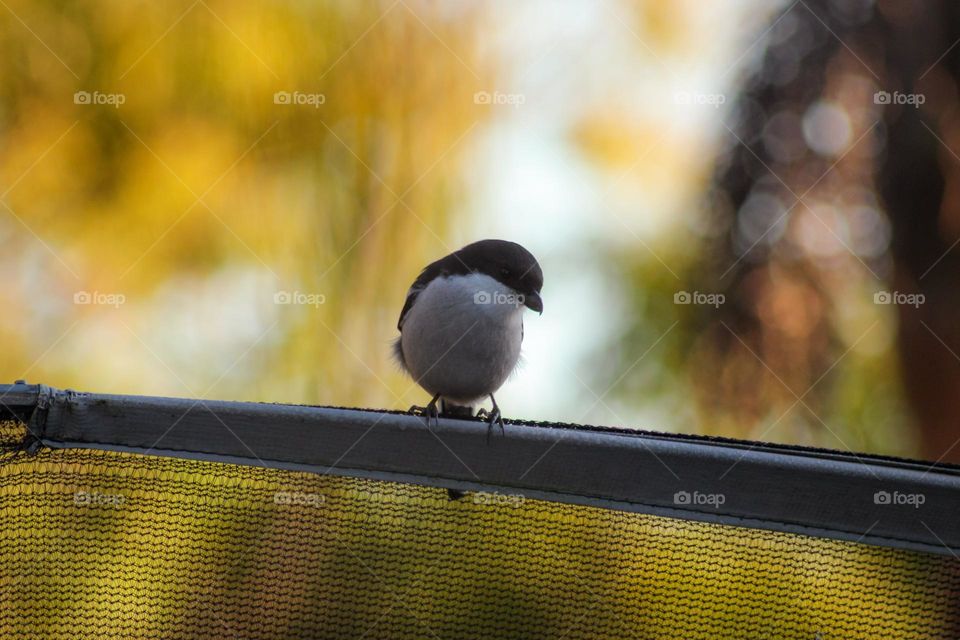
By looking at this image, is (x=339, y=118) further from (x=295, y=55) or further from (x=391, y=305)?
(x=391, y=305)

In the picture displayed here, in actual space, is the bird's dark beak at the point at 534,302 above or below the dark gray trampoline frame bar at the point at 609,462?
above

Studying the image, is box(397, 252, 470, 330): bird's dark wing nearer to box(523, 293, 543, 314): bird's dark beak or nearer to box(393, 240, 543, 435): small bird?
box(393, 240, 543, 435): small bird

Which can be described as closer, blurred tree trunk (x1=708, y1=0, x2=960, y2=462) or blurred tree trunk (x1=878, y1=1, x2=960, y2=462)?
blurred tree trunk (x1=878, y1=1, x2=960, y2=462)

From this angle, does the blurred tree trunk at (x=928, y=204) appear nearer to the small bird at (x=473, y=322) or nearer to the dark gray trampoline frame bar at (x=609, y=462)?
the small bird at (x=473, y=322)

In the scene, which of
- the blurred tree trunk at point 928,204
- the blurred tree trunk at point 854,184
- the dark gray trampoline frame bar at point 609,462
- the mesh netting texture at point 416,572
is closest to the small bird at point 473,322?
the mesh netting texture at point 416,572

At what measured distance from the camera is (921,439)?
17.3 feet

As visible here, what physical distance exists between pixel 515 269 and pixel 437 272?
1.28 feet

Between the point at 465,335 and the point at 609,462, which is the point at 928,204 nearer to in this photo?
the point at 465,335

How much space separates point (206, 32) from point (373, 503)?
4.25m

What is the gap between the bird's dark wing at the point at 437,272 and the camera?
365 cm

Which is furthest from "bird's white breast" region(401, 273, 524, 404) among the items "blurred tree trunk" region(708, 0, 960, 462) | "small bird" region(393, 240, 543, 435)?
"blurred tree trunk" region(708, 0, 960, 462)

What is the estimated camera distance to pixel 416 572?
2.20m

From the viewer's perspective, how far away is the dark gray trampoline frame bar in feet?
6.32

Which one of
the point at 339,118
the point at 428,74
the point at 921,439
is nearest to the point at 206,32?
the point at 339,118
